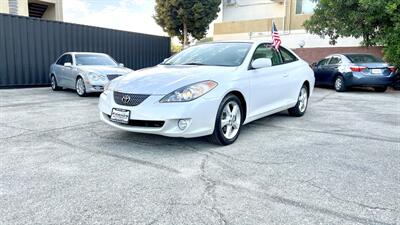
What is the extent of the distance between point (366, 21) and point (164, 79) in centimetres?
1106

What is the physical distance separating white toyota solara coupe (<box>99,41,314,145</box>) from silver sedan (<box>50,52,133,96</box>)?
461 centimetres

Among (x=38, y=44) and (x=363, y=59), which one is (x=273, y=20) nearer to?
(x=363, y=59)

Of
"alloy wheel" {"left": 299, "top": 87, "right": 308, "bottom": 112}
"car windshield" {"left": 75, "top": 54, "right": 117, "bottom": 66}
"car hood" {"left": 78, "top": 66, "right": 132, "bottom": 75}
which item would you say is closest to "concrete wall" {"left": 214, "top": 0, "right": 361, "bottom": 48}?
"car windshield" {"left": 75, "top": 54, "right": 117, "bottom": 66}

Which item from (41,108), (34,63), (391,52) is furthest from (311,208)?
(34,63)

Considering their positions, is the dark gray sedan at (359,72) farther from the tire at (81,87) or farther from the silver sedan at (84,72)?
the tire at (81,87)

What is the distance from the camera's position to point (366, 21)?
41.1 feet

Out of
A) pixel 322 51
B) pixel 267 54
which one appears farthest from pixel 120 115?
pixel 322 51

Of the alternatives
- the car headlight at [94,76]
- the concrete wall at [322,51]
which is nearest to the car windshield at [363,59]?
the concrete wall at [322,51]

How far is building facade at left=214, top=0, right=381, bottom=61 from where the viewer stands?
769 inches

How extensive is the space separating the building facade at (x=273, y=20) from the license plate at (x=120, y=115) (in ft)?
51.9

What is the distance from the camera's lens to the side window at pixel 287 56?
610cm

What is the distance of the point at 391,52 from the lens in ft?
39.6

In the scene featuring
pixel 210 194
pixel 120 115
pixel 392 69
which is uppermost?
pixel 392 69

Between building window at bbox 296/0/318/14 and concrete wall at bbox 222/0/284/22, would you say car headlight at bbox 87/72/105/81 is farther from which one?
concrete wall at bbox 222/0/284/22
